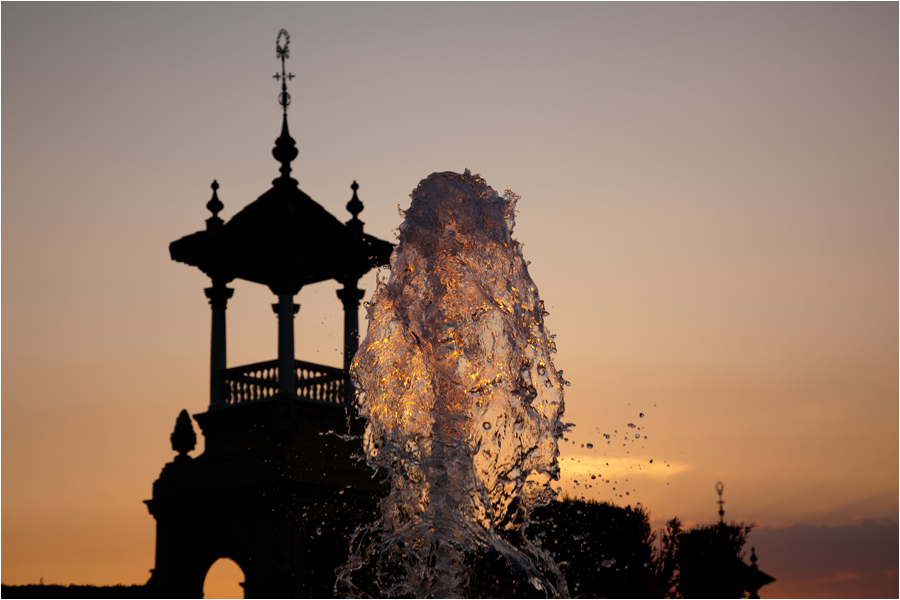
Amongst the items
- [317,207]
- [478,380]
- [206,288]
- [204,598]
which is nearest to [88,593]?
[204,598]

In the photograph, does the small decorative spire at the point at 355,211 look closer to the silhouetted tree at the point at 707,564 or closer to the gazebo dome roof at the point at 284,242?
the gazebo dome roof at the point at 284,242

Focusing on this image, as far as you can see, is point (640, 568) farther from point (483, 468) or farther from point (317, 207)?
point (483, 468)

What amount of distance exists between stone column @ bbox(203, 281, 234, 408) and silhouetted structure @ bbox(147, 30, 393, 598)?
0.02 meters

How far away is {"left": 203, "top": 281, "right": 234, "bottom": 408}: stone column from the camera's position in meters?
29.8

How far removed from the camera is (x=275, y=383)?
1152 inches

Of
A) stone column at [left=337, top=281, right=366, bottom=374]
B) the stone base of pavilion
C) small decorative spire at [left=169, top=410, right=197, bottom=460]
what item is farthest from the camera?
stone column at [left=337, top=281, right=366, bottom=374]

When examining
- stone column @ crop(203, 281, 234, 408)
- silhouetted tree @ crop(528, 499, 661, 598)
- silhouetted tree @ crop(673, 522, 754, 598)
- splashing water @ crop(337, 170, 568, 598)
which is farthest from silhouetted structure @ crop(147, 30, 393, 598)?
splashing water @ crop(337, 170, 568, 598)

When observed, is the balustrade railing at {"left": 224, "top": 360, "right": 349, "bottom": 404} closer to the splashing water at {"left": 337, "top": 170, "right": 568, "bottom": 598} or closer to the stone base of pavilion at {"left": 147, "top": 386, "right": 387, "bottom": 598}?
the stone base of pavilion at {"left": 147, "top": 386, "right": 387, "bottom": 598}

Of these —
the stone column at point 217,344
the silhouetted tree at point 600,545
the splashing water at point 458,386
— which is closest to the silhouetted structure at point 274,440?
the stone column at point 217,344

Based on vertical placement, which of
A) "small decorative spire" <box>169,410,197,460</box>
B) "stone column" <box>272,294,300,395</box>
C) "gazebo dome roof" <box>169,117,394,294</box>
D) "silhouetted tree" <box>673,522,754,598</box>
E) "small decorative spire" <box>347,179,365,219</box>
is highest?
"small decorative spire" <box>347,179,365,219</box>

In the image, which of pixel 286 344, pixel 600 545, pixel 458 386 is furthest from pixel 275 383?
pixel 458 386

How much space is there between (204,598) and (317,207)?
9.47 metres

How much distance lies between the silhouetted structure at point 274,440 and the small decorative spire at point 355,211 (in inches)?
1.2

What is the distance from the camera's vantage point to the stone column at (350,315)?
3020 cm
